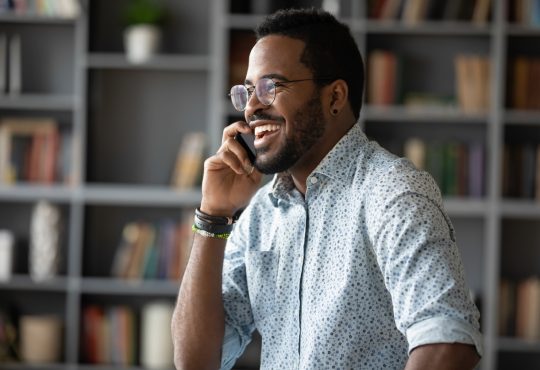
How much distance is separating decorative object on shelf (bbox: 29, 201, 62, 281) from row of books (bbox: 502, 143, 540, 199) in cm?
227

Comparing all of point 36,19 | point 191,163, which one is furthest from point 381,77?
point 36,19

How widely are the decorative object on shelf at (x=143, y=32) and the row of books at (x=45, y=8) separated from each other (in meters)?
0.28

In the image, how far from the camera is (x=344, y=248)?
159 centimetres

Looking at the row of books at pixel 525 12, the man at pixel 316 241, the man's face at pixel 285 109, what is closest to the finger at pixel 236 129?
the man at pixel 316 241

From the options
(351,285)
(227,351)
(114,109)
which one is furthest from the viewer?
(114,109)

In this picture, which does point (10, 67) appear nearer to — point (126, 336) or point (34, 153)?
point (34, 153)

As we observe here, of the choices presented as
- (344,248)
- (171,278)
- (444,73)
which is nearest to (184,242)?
(171,278)

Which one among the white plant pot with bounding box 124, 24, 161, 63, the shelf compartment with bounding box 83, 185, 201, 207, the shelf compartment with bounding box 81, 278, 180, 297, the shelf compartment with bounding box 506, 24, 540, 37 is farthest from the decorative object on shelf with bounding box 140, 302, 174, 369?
the shelf compartment with bounding box 506, 24, 540, 37

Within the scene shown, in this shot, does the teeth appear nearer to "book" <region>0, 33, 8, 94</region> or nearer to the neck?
the neck

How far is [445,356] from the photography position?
1.31 metres

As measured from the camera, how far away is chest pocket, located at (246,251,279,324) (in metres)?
1.76

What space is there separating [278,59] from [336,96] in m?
0.14

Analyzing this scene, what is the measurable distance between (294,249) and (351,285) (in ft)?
0.64

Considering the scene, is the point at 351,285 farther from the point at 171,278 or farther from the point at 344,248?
the point at 171,278
